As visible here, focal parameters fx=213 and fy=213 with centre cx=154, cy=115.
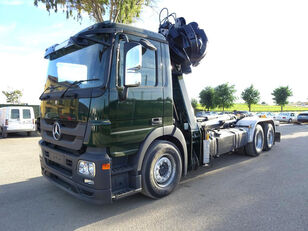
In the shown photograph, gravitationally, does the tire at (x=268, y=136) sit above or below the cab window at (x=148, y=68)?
below

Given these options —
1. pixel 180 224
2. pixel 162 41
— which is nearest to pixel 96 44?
pixel 162 41

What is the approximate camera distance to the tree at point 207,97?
52812 mm

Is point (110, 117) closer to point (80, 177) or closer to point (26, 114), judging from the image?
point (80, 177)

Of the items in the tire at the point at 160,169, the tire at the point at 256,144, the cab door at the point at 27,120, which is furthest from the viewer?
the cab door at the point at 27,120

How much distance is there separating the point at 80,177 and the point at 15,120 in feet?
37.5

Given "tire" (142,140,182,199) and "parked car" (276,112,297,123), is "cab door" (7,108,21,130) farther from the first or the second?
"parked car" (276,112,297,123)

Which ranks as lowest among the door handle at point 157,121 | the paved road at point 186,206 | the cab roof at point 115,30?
the paved road at point 186,206

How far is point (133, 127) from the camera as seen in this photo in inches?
131

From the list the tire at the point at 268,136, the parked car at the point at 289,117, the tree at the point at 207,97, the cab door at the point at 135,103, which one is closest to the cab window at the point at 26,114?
the cab door at the point at 135,103

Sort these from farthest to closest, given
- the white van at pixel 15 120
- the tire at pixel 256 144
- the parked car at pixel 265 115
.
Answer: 1. the white van at pixel 15 120
2. the parked car at pixel 265 115
3. the tire at pixel 256 144

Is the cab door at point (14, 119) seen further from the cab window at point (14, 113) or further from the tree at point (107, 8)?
the tree at point (107, 8)

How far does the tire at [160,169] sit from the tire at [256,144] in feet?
12.7

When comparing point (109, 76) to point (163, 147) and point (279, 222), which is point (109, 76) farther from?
point (279, 222)

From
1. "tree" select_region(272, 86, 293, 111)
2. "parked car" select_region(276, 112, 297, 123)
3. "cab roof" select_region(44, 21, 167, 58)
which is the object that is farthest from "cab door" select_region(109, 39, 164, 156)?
"tree" select_region(272, 86, 293, 111)
